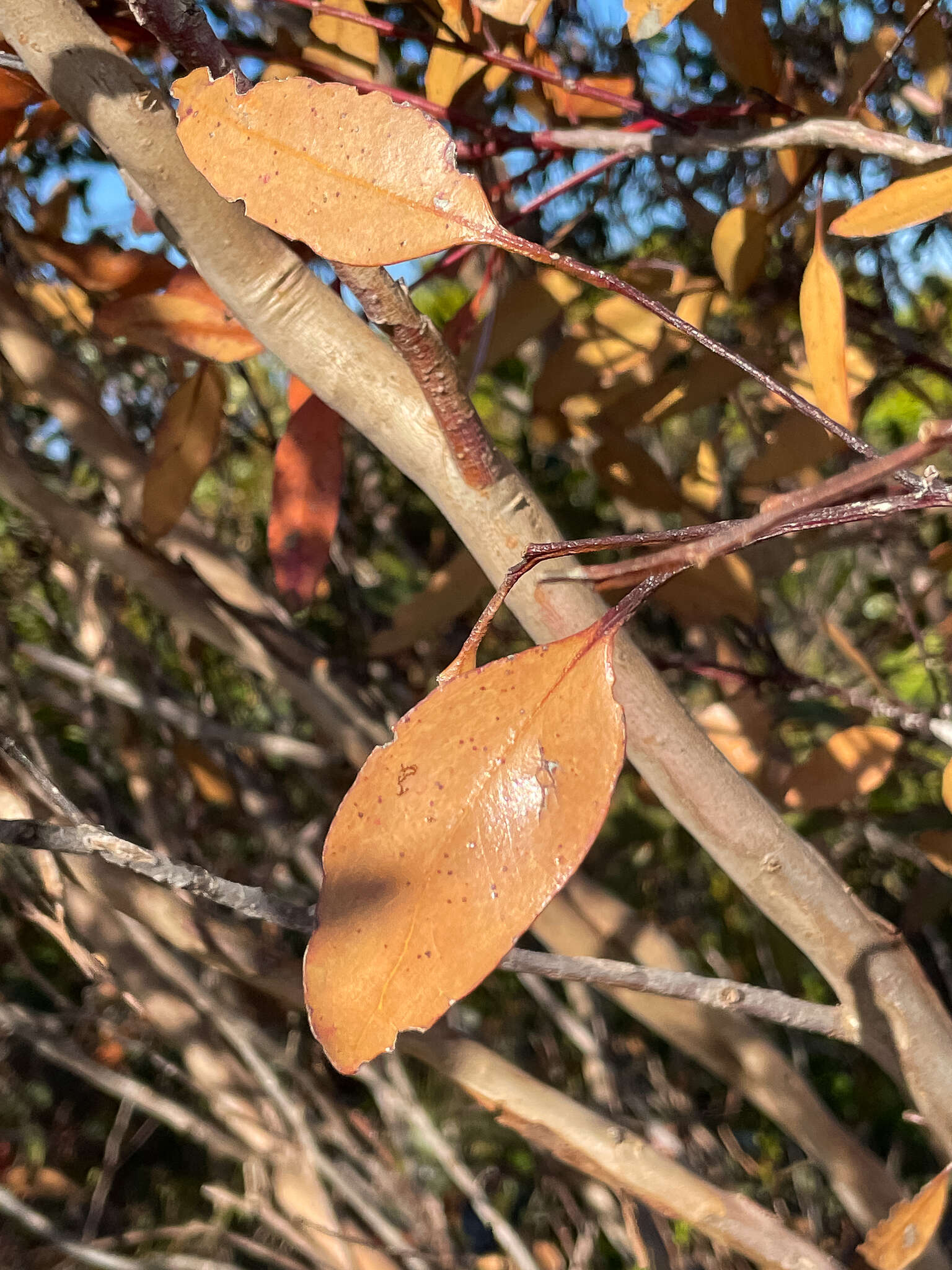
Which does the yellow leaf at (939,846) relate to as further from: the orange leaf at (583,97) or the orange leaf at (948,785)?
the orange leaf at (583,97)

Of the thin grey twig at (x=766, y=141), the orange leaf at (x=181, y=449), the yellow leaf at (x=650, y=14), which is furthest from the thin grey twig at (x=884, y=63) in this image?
the orange leaf at (x=181, y=449)

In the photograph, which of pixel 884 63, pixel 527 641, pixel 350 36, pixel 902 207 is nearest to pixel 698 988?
pixel 902 207

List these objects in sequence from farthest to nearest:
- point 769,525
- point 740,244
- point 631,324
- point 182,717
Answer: point 182,717, point 631,324, point 740,244, point 769,525

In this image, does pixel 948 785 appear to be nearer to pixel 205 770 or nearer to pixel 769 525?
pixel 769 525

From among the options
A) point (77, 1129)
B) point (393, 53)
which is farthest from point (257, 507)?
point (77, 1129)

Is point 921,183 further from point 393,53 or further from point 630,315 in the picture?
point 393,53
